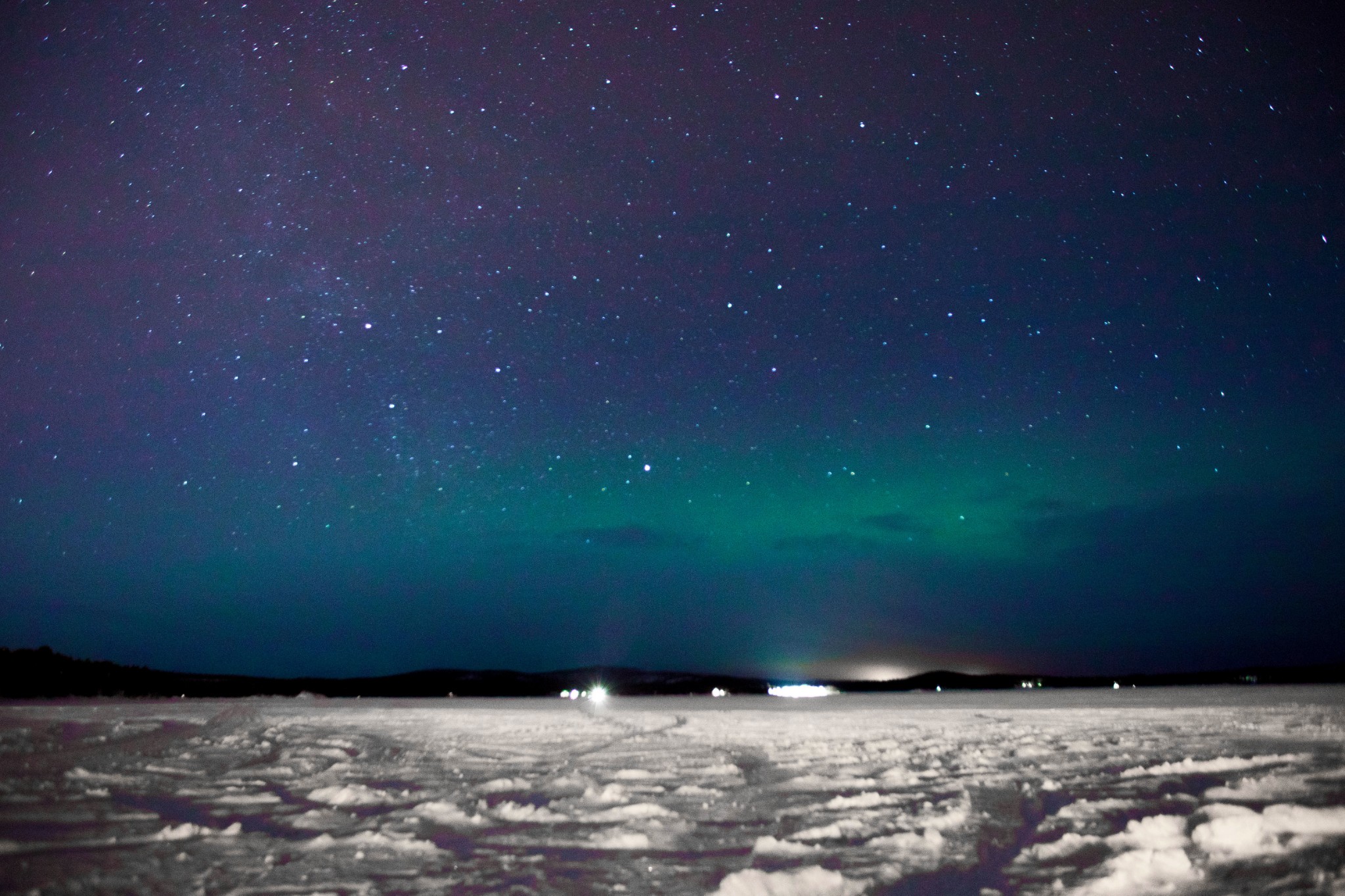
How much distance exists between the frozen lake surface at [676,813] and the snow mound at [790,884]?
0.06 feet

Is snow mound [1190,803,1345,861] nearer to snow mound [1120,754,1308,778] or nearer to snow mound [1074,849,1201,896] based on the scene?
snow mound [1074,849,1201,896]

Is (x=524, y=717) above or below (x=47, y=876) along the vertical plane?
below

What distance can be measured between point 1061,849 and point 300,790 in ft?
20.5

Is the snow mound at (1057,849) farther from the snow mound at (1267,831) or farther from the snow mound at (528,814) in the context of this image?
the snow mound at (528,814)

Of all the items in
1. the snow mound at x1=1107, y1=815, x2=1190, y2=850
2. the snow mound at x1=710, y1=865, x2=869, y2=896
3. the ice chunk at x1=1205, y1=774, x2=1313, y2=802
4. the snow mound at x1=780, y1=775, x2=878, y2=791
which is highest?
the snow mound at x1=710, y1=865, x2=869, y2=896

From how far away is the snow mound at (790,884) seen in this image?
4.46 meters

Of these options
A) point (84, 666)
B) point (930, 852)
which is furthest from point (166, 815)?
point (84, 666)

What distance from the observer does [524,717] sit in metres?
19.0

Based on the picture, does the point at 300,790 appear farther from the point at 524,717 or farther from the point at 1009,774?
the point at 524,717

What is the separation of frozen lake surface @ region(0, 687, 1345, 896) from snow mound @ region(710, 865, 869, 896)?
18 millimetres

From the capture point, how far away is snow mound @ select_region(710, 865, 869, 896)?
14.6ft

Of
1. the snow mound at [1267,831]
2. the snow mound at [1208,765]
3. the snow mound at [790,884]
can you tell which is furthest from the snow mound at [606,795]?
the snow mound at [1208,765]

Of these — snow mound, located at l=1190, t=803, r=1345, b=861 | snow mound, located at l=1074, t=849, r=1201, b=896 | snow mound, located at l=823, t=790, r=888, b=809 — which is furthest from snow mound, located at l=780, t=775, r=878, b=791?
snow mound, located at l=1074, t=849, r=1201, b=896

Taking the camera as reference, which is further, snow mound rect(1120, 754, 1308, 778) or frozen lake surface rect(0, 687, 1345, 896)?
snow mound rect(1120, 754, 1308, 778)
